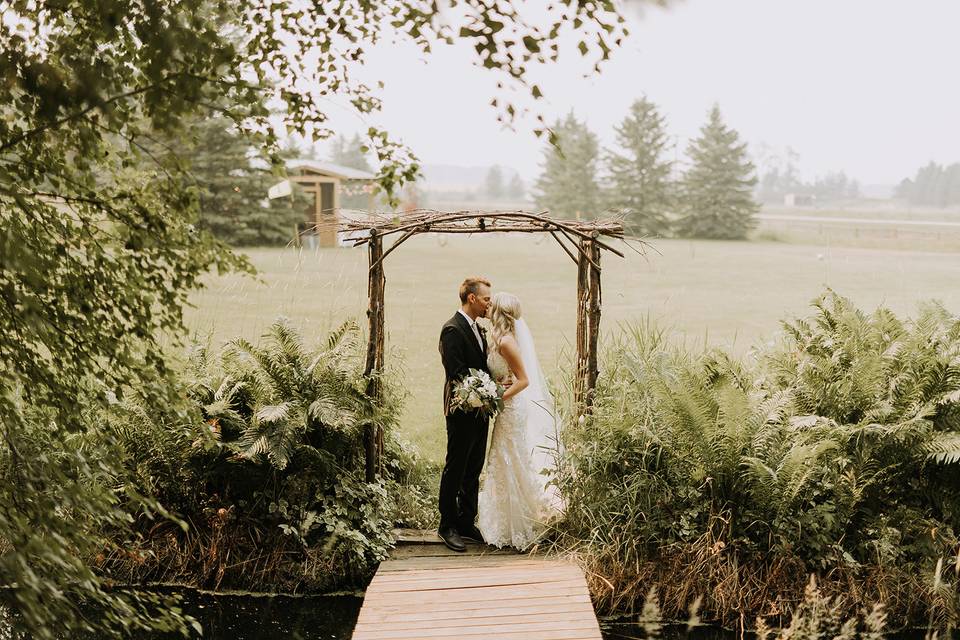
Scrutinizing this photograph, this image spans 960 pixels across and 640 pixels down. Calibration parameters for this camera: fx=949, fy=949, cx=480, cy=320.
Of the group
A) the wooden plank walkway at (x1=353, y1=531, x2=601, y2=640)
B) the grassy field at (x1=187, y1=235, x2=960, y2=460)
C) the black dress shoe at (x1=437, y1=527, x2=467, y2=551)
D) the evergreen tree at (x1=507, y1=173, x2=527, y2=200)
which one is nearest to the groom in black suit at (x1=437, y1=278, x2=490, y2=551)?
the black dress shoe at (x1=437, y1=527, x2=467, y2=551)

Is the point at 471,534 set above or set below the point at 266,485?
below

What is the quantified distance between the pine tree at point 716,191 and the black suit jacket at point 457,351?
34904mm

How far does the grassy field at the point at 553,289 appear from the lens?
54.2 feet

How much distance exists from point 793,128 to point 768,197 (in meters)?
12.4

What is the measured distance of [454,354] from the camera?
7.42 metres

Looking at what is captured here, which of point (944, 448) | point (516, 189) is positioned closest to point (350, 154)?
point (516, 189)

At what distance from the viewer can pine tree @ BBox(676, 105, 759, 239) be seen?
40.6 metres

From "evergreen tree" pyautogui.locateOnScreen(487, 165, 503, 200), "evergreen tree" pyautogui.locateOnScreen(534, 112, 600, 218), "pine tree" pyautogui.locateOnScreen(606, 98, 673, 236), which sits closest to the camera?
"pine tree" pyautogui.locateOnScreen(606, 98, 673, 236)

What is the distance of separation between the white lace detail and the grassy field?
3.16 meters

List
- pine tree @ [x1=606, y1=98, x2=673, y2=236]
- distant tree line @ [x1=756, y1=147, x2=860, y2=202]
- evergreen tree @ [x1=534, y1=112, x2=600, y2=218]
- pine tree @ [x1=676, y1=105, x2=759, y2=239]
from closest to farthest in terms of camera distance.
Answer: pine tree @ [x1=676, y1=105, x2=759, y2=239] → pine tree @ [x1=606, y1=98, x2=673, y2=236] → evergreen tree @ [x1=534, y1=112, x2=600, y2=218] → distant tree line @ [x1=756, y1=147, x2=860, y2=202]

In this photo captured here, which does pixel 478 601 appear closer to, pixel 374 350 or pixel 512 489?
pixel 512 489

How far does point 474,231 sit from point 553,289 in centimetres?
1805

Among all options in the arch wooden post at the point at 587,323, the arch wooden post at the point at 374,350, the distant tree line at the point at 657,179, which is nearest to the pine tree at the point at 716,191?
the distant tree line at the point at 657,179

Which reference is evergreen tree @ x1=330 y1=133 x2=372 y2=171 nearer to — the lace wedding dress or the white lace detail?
the lace wedding dress
